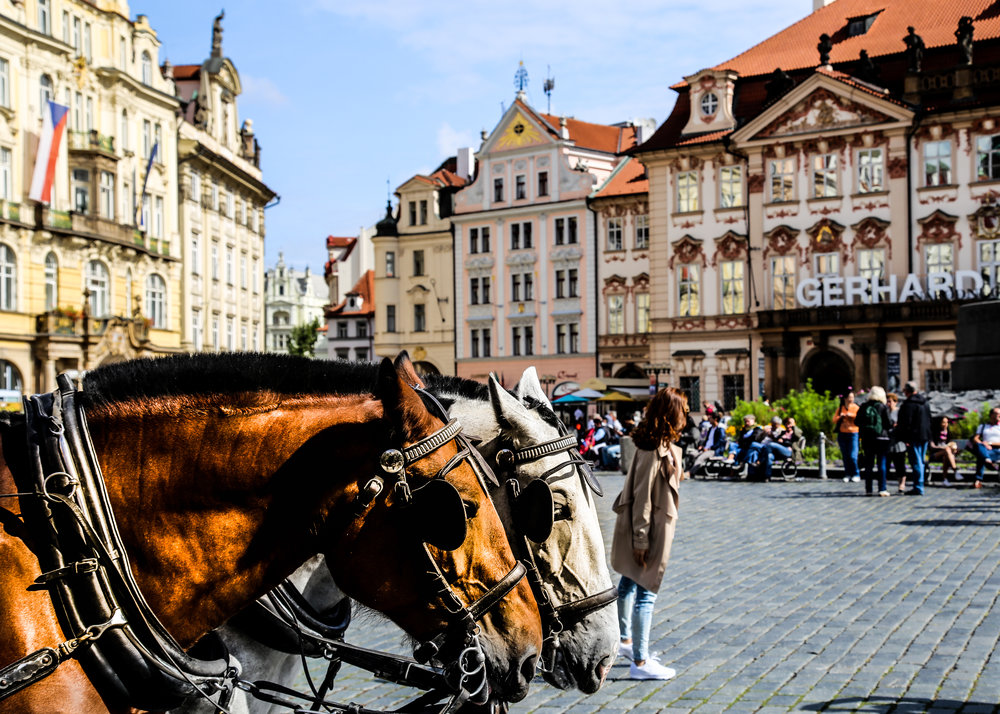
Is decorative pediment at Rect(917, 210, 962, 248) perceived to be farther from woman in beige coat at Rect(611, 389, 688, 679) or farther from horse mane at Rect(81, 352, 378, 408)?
horse mane at Rect(81, 352, 378, 408)

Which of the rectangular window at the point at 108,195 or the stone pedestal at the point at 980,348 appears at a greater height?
the rectangular window at the point at 108,195

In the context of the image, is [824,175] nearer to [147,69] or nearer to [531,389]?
[147,69]

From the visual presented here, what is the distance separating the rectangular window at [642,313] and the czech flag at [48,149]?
79.1 ft

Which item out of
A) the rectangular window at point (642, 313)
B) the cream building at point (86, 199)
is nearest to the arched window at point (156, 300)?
the cream building at point (86, 199)

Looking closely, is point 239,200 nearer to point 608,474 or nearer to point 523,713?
point 608,474

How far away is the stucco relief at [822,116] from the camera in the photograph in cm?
4025

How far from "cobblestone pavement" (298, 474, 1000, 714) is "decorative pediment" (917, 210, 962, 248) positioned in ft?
85.0

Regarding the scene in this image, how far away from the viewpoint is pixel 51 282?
39312 mm

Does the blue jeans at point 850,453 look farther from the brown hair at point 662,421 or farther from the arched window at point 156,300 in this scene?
the arched window at point 156,300

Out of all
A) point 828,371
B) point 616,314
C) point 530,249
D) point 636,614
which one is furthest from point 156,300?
point 636,614

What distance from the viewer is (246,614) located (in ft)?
11.9

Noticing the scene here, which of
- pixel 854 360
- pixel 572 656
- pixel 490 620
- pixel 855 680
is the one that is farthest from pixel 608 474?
pixel 490 620

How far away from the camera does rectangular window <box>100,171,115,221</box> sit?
41.5m

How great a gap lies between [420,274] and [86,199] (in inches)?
788
